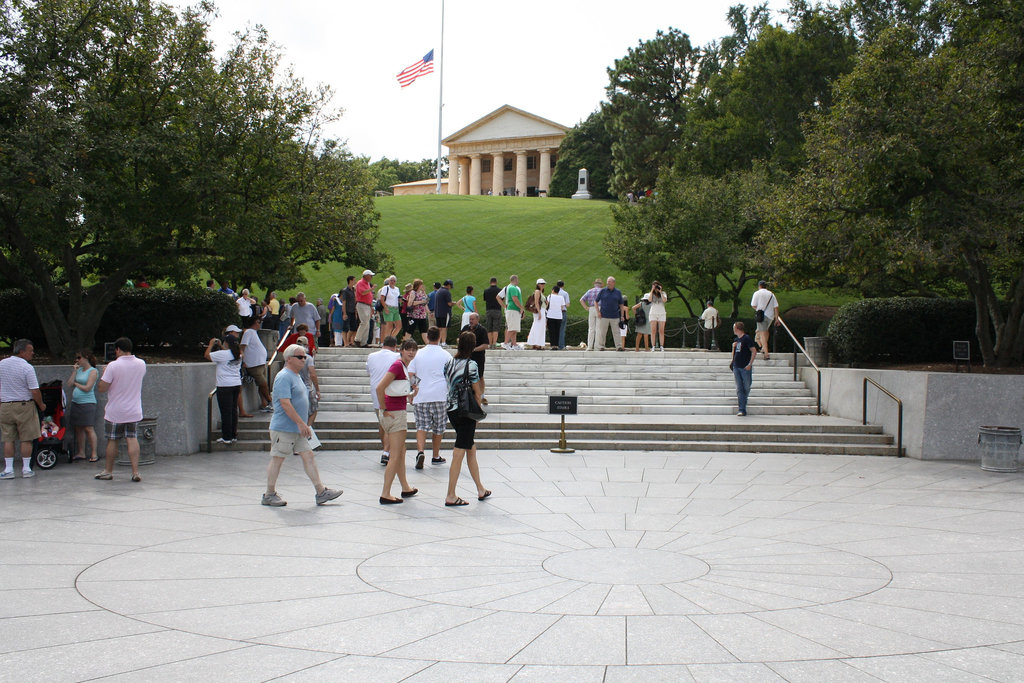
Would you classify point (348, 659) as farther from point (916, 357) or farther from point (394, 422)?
point (916, 357)

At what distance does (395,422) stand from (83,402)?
20.2 ft

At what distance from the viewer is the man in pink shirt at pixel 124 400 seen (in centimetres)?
1135

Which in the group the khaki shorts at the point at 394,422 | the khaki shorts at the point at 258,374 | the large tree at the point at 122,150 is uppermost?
the large tree at the point at 122,150

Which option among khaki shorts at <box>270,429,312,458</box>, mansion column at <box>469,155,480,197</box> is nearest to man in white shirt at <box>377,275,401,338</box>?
khaki shorts at <box>270,429,312,458</box>

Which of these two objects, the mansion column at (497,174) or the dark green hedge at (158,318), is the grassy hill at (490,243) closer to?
the dark green hedge at (158,318)

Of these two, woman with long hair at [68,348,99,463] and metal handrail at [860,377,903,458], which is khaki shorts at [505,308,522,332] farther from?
woman with long hair at [68,348,99,463]

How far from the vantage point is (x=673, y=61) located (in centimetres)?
6244

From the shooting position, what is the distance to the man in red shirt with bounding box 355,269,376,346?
69.2ft

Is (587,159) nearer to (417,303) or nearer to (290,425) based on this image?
(417,303)

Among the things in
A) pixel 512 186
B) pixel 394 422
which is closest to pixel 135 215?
pixel 394 422

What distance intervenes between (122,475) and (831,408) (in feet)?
42.6

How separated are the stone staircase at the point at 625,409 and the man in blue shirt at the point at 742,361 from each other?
16.0 inches

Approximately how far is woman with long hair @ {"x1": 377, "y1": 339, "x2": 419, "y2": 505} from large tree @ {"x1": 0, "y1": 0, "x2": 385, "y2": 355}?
7.08 metres

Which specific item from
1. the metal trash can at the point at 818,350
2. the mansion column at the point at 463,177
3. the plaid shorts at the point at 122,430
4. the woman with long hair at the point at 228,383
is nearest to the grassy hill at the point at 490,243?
the metal trash can at the point at 818,350
